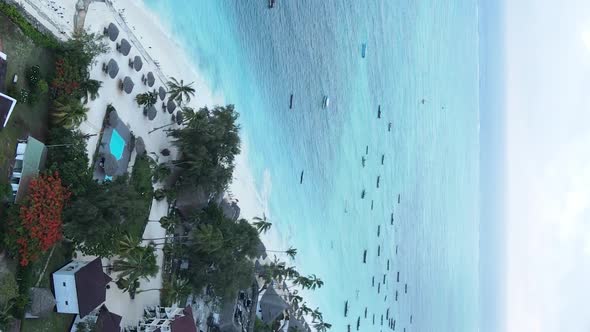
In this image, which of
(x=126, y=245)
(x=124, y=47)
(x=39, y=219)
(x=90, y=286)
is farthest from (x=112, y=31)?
(x=90, y=286)

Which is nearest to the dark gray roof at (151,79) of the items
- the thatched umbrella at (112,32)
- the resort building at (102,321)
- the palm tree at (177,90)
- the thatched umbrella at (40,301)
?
the palm tree at (177,90)

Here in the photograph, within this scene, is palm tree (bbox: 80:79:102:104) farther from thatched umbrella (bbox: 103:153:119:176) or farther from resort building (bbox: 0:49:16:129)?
resort building (bbox: 0:49:16:129)

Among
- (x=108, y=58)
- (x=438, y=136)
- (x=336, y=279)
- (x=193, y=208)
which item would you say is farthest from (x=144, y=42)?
(x=438, y=136)

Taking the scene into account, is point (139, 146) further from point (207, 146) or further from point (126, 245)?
point (126, 245)

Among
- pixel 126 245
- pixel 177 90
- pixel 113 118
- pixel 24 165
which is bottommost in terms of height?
pixel 126 245

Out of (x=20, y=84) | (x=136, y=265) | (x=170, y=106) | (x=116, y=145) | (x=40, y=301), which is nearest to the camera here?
(x=40, y=301)

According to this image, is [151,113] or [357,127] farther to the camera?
[357,127]

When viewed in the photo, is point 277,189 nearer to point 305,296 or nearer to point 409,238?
point 305,296
